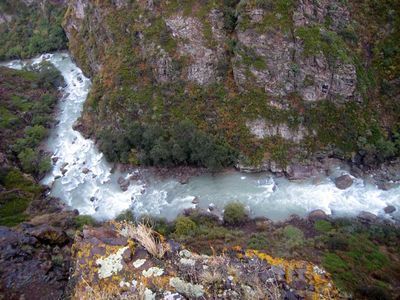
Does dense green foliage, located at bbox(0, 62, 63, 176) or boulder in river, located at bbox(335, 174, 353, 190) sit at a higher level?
dense green foliage, located at bbox(0, 62, 63, 176)

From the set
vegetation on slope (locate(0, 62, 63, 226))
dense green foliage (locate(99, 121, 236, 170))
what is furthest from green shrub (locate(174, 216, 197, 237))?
vegetation on slope (locate(0, 62, 63, 226))

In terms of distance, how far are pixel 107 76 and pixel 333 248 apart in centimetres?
3538

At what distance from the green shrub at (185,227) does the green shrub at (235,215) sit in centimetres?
326

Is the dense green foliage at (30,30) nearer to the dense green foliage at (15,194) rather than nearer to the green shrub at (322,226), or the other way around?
the dense green foliage at (15,194)

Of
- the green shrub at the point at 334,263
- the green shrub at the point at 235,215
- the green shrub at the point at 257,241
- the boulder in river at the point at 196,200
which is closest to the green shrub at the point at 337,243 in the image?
the green shrub at the point at 334,263

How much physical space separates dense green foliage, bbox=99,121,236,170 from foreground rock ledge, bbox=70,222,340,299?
1103 inches

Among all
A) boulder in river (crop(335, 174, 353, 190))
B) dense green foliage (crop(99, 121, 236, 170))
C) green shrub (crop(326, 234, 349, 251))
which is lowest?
green shrub (crop(326, 234, 349, 251))

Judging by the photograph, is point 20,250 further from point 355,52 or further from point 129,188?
point 355,52

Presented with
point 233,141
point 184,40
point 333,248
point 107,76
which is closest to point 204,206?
point 233,141

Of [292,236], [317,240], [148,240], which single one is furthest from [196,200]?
[148,240]

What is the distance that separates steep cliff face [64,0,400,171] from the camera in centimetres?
3844

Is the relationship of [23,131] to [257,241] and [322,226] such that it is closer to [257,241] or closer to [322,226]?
→ [257,241]

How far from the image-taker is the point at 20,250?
10.2 metres

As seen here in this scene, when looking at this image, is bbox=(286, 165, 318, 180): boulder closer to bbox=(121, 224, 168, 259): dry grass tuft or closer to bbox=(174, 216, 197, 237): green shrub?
bbox=(174, 216, 197, 237): green shrub
